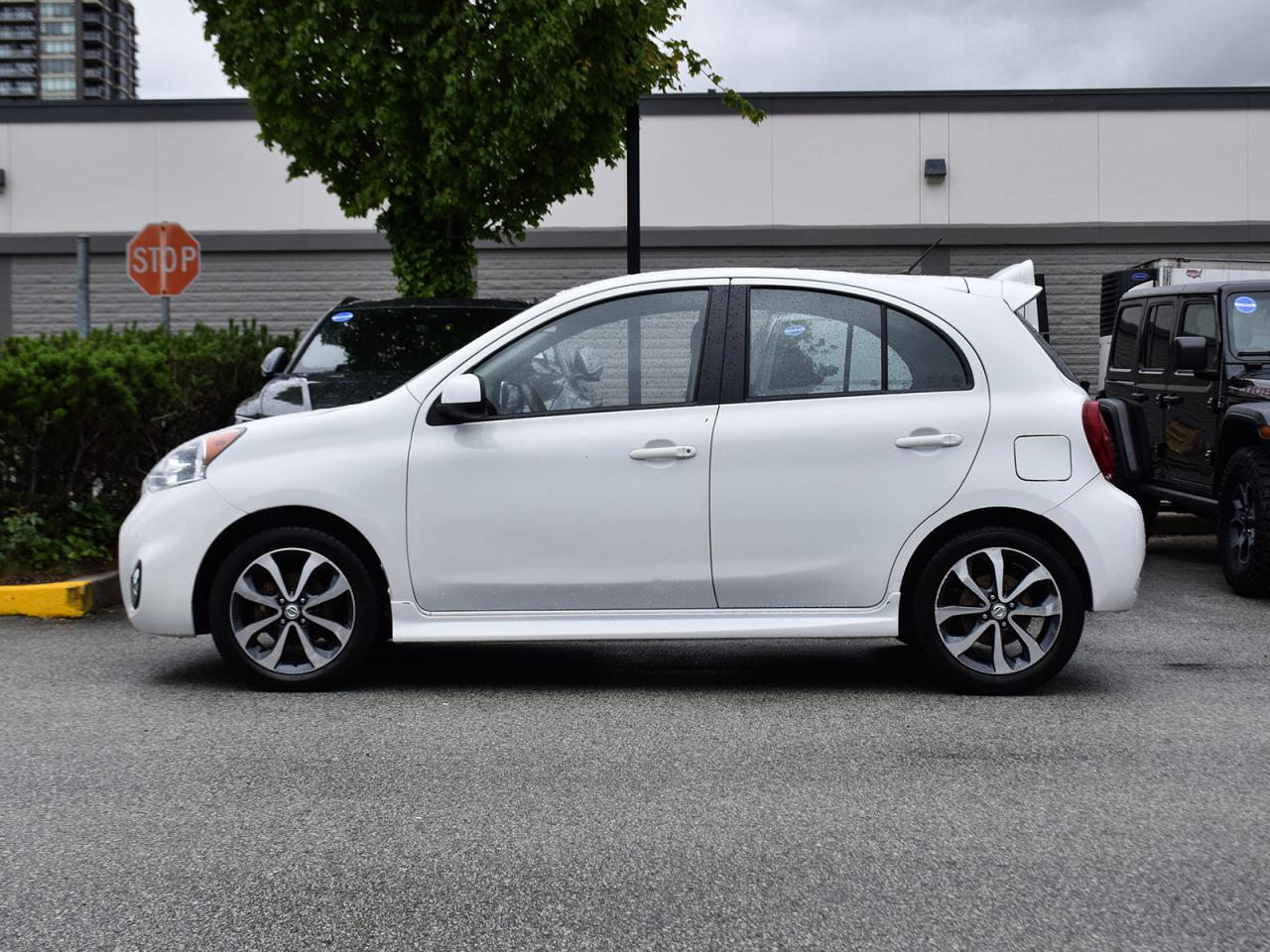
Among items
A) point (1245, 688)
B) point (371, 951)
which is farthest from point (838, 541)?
point (371, 951)

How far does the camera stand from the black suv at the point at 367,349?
8844 mm

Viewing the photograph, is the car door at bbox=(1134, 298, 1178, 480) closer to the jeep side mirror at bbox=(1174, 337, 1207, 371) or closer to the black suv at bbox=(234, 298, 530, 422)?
the jeep side mirror at bbox=(1174, 337, 1207, 371)

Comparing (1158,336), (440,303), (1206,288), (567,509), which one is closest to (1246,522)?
(1206,288)

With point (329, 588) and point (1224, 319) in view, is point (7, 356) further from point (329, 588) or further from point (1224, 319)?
point (1224, 319)

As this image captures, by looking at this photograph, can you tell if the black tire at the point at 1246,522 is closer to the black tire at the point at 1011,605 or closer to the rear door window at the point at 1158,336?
the rear door window at the point at 1158,336

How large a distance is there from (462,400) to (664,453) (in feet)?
2.72

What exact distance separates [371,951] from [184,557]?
296cm

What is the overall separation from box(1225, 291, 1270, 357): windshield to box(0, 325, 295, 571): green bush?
22.4ft

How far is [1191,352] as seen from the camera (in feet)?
30.0

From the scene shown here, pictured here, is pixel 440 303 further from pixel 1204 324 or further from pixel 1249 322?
pixel 1249 322

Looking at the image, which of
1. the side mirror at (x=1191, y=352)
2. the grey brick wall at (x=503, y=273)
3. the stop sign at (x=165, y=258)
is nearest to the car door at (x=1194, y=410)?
the side mirror at (x=1191, y=352)

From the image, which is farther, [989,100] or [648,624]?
[989,100]

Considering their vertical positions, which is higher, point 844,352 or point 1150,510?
point 844,352

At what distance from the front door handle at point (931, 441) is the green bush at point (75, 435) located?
188 inches
